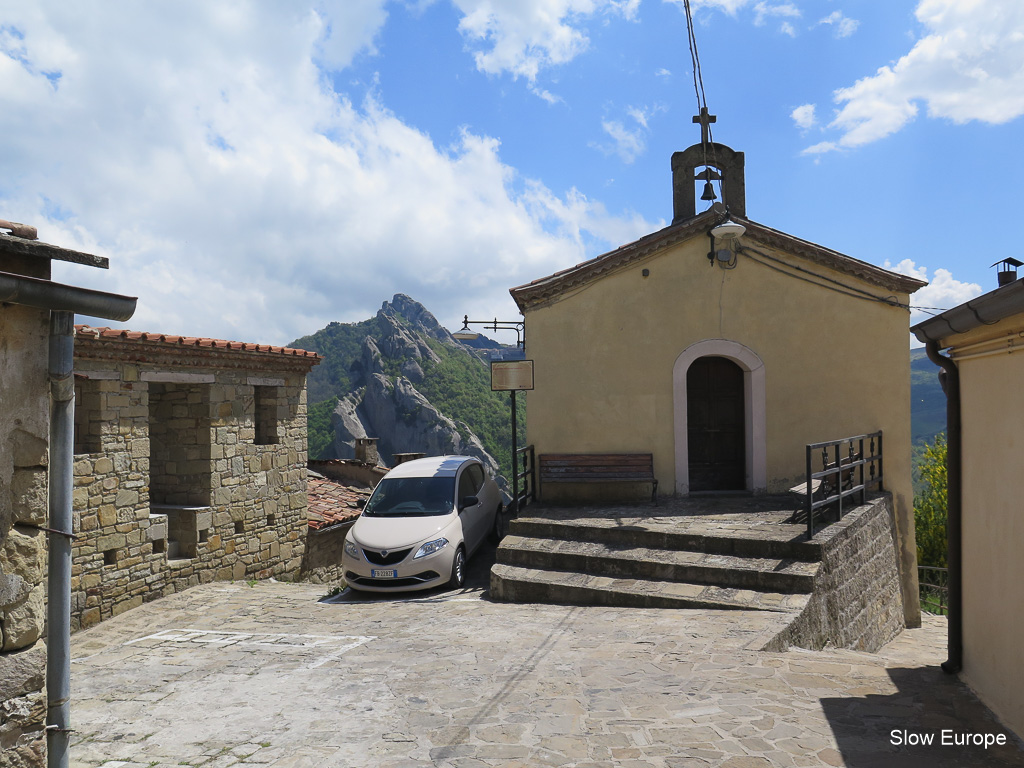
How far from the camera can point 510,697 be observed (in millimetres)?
5082

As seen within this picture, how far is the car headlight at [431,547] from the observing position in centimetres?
901

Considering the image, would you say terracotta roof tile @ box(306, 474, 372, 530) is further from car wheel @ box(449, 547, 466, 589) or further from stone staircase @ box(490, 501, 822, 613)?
stone staircase @ box(490, 501, 822, 613)

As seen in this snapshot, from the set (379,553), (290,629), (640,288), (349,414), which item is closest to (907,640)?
(640,288)

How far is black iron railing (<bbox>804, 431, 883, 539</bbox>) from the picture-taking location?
8.16m

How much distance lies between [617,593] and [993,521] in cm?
380

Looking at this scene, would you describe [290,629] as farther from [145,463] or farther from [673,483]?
[673,483]

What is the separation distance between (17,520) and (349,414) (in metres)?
52.1

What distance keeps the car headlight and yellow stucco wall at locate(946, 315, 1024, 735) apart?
5.65 m

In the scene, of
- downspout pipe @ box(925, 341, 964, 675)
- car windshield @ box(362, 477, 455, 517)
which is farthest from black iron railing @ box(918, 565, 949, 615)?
car windshield @ box(362, 477, 455, 517)

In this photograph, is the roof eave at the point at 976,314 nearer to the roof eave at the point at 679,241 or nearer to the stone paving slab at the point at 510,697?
the stone paving slab at the point at 510,697

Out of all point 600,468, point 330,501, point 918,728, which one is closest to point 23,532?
point 918,728

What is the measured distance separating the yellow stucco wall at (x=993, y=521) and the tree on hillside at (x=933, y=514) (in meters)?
18.6

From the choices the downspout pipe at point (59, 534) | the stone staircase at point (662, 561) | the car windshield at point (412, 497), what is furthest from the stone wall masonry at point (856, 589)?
the downspout pipe at point (59, 534)

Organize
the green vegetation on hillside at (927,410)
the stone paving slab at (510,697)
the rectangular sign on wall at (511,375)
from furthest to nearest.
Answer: the green vegetation on hillside at (927,410), the rectangular sign on wall at (511,375), the stone paving slab at (510,697)
